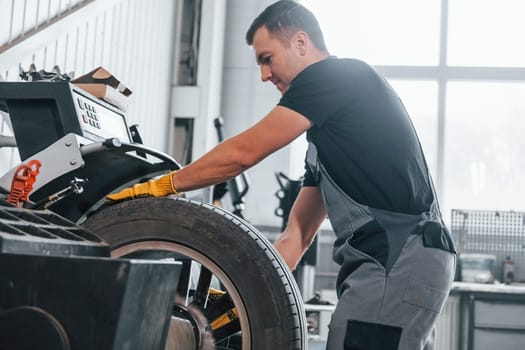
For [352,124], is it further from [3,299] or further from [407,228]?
[3,299]

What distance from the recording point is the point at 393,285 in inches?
59.6

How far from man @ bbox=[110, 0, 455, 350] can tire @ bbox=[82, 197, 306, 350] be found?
Result: 0.11m

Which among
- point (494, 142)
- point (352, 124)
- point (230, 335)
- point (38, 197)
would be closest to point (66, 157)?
point (38, 197)

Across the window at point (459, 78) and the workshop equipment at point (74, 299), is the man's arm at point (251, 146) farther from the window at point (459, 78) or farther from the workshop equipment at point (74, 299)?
the window at point (459, 78)

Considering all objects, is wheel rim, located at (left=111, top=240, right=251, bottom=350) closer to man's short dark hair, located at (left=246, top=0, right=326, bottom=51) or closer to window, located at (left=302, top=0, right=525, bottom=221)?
man's short dark hair, located at (left=246, top=0, right=326, bottom=51)

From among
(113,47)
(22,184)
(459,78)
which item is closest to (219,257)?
(22,184)

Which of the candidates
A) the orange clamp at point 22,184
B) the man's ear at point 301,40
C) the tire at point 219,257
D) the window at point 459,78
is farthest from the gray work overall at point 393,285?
the window at point 459,78

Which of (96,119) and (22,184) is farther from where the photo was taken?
(96,119)

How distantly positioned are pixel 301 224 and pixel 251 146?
40 centimetres

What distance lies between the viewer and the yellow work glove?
1.49 m

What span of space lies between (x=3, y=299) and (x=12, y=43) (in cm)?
208

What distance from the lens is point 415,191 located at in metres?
1.58

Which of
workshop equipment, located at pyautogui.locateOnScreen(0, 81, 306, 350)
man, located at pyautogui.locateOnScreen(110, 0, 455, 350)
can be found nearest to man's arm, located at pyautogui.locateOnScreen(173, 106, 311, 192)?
man, located at pyautogui.locateOnScreen(110, 0, 455, 350)

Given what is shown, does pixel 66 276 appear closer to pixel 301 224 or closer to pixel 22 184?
pixel 22 184
